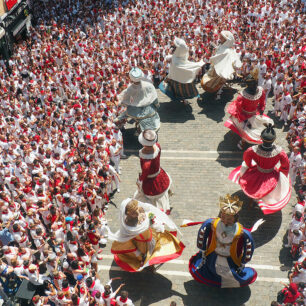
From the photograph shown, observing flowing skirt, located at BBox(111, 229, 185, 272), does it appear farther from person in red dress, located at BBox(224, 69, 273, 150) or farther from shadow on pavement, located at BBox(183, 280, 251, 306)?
person in red dress, located at BBox(224, 69, 273, 150)

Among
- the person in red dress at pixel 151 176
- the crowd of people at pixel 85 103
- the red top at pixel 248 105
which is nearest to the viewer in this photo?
the crowd of people at pixel 85 103

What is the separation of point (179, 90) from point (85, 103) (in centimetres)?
393

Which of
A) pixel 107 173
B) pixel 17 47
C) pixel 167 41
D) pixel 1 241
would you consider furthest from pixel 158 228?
pixel 17 47

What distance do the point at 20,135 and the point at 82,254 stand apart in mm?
5819

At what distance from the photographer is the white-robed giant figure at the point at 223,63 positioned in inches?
588

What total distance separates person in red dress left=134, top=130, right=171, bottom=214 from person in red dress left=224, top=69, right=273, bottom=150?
157 inches

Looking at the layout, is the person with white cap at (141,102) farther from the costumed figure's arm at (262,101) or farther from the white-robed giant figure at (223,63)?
the costumed figure's arm at (262,101)

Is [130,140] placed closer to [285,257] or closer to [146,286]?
[146,286]

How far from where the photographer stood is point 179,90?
15094mm

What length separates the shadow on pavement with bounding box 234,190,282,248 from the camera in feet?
34.0

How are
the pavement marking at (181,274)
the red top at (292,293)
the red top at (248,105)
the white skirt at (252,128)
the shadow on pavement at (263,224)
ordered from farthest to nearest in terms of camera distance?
the white skirt at (252,128), the red top at (248,105), the shadow on pavement at (263,224), the pavement marking at (181,274), the red top at (292,293)

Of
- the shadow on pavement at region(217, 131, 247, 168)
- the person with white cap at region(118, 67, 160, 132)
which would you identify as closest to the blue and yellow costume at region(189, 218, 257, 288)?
the shadow on pavement at region(217, 131, 247, 168)

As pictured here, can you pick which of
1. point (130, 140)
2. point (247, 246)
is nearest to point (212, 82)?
point (130, 140)

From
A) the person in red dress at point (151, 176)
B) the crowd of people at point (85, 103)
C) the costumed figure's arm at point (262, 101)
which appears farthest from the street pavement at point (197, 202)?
the costumed figure's arm at point (262, 101)
